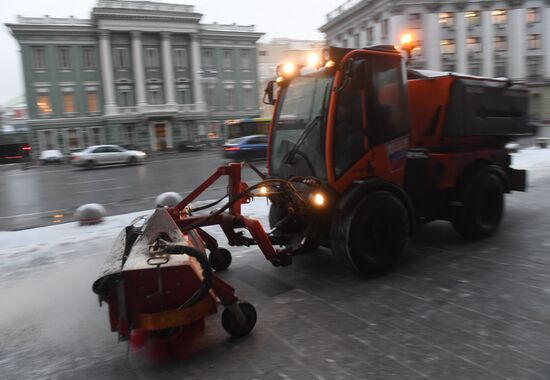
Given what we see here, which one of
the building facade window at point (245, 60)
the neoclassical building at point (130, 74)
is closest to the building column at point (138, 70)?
the neoclassical building at point (130, 74)

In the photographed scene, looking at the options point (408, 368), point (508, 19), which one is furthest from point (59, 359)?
point (508, 19)

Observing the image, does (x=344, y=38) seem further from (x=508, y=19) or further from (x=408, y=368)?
(x=408, y=368)

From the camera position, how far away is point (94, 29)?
46.8m

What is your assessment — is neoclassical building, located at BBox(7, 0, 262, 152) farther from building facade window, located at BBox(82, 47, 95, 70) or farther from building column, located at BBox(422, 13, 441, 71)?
building column, located at BBox(422, 13, 441, 71)

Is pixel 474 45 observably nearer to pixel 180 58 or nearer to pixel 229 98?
pixel 229 98

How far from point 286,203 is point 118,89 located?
47.6 metres

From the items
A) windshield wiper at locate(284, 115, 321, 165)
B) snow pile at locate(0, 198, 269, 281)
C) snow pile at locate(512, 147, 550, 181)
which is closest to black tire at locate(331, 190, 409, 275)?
windshield wiper at locate(284, 115, 321, 165)

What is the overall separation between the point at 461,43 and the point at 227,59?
27863 millimetres

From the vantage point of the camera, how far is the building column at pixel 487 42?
53219 mm

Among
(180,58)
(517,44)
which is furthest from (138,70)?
(517,44)

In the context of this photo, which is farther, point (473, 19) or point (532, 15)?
point (532, 15)

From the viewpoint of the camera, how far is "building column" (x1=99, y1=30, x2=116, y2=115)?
47188 mm

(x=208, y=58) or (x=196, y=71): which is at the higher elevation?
(x=208, y=58)

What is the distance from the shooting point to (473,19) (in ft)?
175
